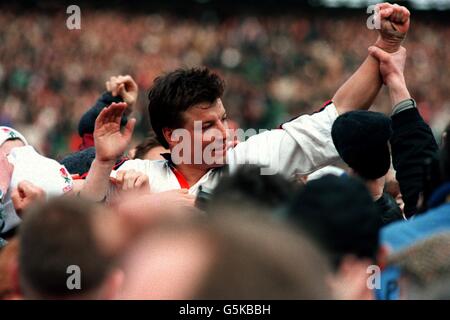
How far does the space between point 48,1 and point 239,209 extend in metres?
19.9

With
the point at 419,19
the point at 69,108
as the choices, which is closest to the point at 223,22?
the point at 419,19

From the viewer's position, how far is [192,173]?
3.51 meters

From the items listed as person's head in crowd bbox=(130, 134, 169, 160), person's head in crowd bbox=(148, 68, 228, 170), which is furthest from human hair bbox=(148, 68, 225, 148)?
person's head in crowd bbox=(130, 134, 169, 160)

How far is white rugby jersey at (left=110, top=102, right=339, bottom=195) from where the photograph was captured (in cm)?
327

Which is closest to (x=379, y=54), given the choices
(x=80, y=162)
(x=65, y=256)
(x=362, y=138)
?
(x=362, y=138)

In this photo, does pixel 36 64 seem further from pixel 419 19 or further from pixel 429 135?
pixel 429 135

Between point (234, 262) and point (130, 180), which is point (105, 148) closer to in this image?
point (130, 180)

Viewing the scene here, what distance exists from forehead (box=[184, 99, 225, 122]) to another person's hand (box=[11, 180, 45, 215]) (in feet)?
2.19

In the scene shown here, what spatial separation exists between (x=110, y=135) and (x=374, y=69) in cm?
103

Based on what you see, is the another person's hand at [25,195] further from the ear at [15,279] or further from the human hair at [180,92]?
the ear at [15,279]

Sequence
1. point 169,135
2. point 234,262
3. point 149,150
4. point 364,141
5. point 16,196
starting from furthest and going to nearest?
point 149,150
point 169,135
point 16,196
point 364,141
point 234,262

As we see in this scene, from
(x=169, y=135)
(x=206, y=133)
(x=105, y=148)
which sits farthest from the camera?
Answer: (x=169, y=135)

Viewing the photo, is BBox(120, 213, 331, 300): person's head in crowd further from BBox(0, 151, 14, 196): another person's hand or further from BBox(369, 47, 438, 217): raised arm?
BBox(0, 151, 14, 196): another person's hand

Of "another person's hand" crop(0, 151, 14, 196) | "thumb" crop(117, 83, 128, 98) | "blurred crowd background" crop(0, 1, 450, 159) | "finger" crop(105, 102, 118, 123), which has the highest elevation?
"blurred crowd background" crop(0, 1, 450, 159)
